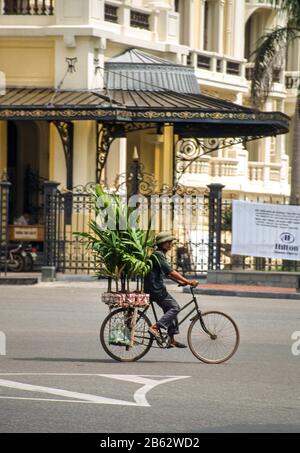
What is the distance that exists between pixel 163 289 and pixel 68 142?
20556mm

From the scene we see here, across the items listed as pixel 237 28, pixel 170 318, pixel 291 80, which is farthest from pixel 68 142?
pixel 291 80

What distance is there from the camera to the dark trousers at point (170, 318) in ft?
61.7

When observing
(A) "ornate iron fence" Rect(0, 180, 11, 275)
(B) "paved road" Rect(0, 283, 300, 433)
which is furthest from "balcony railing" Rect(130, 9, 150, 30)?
(B) "paved road" Rect(0, 283, 300, 433)

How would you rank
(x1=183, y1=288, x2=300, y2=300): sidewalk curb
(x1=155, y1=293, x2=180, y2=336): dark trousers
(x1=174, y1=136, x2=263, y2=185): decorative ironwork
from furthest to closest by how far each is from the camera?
1. (x1=174, y1=136, x2=263, y2=185): decorative ironwork
2. (x1=183, y1=288, x2=300, y2=300): sidewalk curb
3. (x1=155, y1=293, x2=180, y2=336): dark trousers

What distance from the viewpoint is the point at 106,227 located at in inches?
774

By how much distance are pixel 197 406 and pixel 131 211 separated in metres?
5.40

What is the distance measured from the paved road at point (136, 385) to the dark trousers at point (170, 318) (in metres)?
0.41

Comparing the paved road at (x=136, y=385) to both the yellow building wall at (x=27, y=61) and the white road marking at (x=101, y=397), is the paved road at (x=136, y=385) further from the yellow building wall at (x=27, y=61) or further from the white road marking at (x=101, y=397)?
the yellow building wall at (x=27, y=61)

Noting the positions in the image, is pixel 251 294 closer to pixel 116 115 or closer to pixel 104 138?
pixel 116 115

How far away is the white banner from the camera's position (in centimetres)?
3500

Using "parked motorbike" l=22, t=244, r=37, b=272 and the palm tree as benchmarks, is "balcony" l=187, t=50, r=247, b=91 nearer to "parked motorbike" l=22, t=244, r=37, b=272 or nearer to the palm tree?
the palm tree

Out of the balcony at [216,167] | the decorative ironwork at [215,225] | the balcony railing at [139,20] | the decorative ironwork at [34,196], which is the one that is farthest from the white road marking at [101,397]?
the balcony at [216,167]

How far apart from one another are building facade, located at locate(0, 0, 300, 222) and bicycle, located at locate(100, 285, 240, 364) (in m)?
18.9
